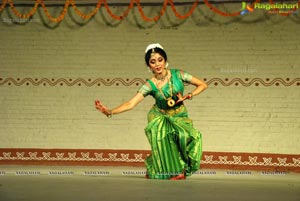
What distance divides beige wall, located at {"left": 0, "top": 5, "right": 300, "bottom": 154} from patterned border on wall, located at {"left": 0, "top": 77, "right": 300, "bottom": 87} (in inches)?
0.5

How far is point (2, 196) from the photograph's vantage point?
513 cm

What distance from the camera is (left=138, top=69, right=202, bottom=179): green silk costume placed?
6828 mm

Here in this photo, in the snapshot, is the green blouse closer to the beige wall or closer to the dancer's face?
the dancer's face

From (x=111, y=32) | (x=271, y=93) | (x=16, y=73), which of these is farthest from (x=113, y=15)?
(x=271, y=93)

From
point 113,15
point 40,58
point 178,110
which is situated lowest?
point 178,110

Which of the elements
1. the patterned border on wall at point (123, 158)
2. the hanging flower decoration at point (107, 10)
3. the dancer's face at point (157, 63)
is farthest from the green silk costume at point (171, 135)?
the hanging flower decoration at point (107, 10)

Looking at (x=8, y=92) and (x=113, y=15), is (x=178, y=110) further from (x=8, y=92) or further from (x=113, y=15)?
(x=8, y=92)

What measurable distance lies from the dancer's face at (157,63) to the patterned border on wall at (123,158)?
2578 mm

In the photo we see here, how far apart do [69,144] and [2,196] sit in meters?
4.25

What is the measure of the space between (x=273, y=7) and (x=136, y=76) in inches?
80.0

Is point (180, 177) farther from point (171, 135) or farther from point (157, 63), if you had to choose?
point (157, 63)

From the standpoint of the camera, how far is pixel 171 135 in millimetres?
6848

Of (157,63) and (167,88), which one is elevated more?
(157,63)

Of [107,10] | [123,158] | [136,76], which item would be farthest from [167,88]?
[107,10]
